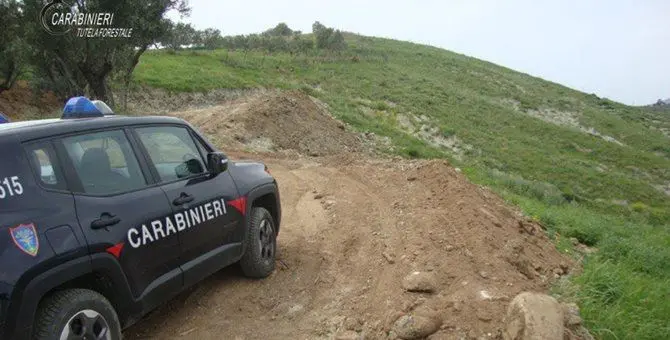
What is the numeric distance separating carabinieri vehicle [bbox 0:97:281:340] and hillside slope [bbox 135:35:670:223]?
47.6 feet

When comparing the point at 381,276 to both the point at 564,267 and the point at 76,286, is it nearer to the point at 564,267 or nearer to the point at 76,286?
the point at 564,267

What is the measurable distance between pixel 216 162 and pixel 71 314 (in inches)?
76.3

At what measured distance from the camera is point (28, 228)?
10.1ft

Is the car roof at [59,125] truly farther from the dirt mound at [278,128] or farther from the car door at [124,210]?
the dirt mound at [278,128]

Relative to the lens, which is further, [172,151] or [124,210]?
[172,151]

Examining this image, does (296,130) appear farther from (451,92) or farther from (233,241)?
(451,92)

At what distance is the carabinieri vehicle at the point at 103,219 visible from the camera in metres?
3.08

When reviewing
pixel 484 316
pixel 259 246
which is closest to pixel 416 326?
pixel 484 316

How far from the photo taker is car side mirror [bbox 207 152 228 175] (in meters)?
4.82

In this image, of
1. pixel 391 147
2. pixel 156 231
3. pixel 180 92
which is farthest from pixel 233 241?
pixel 180 92

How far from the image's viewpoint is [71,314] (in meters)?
3.22

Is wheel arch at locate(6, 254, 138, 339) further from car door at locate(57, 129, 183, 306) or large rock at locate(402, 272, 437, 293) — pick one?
large rock at locate(402, 272, 437, 293)

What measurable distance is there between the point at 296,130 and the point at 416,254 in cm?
1218

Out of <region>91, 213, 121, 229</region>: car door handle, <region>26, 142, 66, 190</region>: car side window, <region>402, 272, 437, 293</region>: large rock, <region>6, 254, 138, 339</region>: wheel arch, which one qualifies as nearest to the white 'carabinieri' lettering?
<region>91, 213, 121, 229</region>: car door handle
